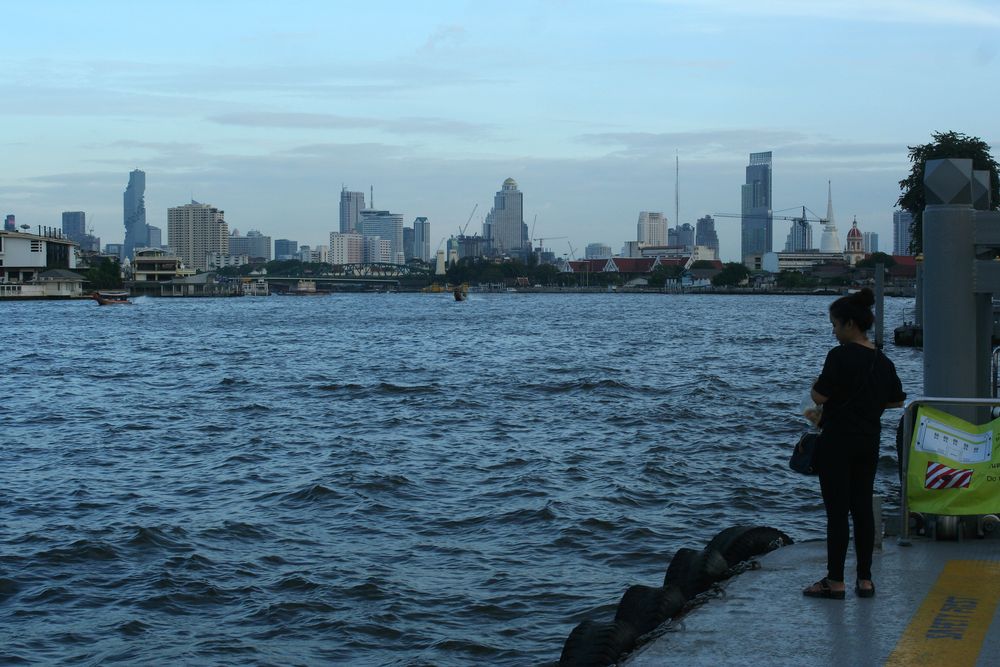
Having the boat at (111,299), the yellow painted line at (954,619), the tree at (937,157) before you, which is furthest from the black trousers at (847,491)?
the boat at (111,299)

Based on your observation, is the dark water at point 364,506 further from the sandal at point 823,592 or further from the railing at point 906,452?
the railing at point 906,452

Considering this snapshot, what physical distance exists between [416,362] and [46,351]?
1934 cm

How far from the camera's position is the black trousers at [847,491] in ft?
22.4

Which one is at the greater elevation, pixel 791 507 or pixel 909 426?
pixel 909 426

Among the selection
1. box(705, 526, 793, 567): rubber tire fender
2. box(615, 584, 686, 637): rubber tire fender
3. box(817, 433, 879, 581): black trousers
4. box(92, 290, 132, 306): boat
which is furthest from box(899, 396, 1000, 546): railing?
box(92, 290, 132, 306): boat

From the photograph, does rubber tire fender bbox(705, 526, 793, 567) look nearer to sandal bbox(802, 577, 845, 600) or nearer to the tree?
sandal bbox(802, 577, 845, 600)

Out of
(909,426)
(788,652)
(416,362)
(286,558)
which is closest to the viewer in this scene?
(788,652)

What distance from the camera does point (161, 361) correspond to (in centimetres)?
4459

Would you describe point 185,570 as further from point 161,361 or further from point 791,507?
point 161,361

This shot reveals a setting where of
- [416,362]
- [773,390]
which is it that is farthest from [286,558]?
[416,362]

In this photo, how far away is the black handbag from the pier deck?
2.71ft

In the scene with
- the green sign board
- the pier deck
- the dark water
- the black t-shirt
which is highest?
the black t-shirt

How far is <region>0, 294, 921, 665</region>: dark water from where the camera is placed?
380 inches

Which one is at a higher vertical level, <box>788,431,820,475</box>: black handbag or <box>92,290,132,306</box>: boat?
<box>788,431,820,475</box>: black handbag
